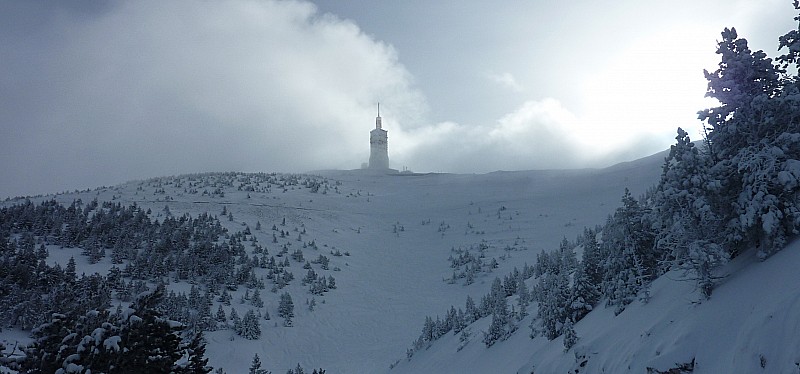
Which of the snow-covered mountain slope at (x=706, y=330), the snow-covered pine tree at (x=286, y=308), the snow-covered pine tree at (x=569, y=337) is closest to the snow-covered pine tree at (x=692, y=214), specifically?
the snow-covered mountain slope at (x=706, y=330)

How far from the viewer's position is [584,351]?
13.2 metres

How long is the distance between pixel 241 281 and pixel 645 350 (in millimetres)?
39835

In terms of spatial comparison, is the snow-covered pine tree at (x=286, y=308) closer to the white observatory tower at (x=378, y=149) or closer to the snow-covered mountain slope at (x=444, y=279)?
the snow-covered mountain slope at (x=444, y=279)

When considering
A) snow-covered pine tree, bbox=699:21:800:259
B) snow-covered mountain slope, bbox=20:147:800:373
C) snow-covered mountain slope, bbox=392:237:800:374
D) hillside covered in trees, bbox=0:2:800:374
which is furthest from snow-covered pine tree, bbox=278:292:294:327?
snow-covered pine tree, bbox=699:21:800:259

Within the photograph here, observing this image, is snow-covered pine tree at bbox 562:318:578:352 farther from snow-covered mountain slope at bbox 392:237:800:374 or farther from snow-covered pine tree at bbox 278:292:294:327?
snow-covered pine tree at bbox 278:292:294:327

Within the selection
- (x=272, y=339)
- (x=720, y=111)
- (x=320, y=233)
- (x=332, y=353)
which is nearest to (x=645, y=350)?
(x=720, y=111)

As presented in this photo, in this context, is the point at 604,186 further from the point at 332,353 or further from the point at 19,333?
the point at 19,333

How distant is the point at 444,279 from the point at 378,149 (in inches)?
4436

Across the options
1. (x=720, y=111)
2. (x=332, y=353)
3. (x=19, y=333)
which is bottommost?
(x=332, y=353)

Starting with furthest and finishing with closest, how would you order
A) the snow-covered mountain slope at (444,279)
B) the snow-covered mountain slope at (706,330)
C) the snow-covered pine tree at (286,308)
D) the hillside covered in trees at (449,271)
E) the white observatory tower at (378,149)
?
1. the white observatory tower at (378,149)
2. the snow-covered pine tree at (286,308)
3. the hillside covered in trees at (449,271)
4. the snow-covered mountain slope at (444,279)
5. the snow-covered mountain slope at (706,330)

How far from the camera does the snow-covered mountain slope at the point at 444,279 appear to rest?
1034 cm

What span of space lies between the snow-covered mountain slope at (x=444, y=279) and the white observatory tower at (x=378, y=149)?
29287mm

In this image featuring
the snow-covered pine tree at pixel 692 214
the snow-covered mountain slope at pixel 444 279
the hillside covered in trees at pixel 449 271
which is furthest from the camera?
the snow-covered pine tree at pixel 692 214

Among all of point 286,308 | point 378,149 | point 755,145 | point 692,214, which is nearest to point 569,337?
point 692,214
